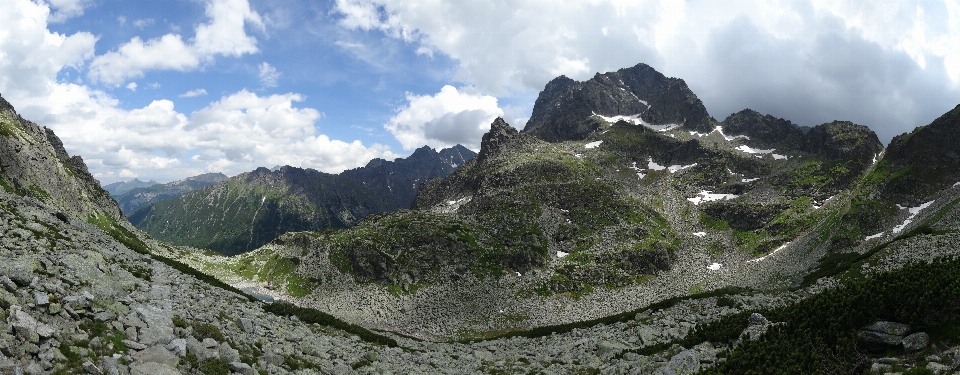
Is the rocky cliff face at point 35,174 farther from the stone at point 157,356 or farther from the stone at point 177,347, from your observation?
the stone at point 157,356

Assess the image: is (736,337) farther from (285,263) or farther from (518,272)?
(285,263)

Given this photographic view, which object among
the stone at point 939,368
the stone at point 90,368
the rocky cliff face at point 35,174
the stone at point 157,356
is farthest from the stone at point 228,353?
the rocky cliff face at point 35,174

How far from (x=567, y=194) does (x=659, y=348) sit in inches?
6195

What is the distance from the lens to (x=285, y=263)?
136 m

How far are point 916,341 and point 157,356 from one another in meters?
29.6

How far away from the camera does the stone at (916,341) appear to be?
16547 millimetres

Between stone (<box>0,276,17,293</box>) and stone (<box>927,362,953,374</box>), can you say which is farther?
stone (<box>0,276,17,293</box>)

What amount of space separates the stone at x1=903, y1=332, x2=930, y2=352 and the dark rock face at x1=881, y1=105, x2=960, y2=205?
173990 mm

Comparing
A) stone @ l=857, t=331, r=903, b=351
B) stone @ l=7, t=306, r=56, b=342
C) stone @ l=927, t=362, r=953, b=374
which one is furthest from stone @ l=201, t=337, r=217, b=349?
stone @ l=857, t=331, r=903, b=351

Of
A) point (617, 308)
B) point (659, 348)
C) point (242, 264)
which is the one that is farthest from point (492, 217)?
point (659, 348)

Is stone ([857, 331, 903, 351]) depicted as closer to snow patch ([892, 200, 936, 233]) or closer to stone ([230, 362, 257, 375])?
stone ([230, 362, 257, 375])

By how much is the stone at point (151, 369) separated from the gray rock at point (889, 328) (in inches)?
1115

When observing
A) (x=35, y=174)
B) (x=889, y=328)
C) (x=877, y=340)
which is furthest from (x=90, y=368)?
(x=35, y=174)

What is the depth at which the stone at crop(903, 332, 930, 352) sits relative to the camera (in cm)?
1655
